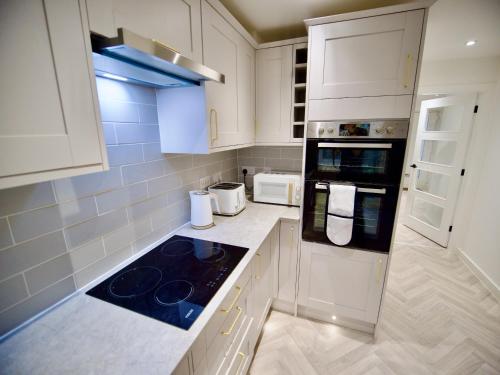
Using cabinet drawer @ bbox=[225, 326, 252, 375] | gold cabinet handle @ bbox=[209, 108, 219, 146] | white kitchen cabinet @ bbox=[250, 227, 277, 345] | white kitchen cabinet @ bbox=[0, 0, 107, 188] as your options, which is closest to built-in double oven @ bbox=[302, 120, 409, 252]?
white kitchen cabinet @ bbox=[250, 227, 277, 345]

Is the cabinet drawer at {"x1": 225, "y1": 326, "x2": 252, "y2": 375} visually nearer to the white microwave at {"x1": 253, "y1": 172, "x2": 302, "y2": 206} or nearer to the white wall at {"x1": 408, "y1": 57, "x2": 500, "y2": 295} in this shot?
the white microwave at {"x1": 253, "y1": 172, "x2": 302, "y2": 206}

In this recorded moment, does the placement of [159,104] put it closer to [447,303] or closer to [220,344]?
[220,344]

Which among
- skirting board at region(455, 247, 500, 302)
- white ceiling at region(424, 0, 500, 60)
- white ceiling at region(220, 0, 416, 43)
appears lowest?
skirting board at region(455, 247, 500, 302)

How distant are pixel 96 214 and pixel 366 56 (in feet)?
5.47

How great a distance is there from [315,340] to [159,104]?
6.59 ft

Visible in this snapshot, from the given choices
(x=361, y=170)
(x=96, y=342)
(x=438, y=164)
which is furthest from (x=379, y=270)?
(x=438, y=164)

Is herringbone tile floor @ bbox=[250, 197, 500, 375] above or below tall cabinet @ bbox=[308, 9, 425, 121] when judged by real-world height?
below

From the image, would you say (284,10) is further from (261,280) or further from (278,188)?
(261,280)

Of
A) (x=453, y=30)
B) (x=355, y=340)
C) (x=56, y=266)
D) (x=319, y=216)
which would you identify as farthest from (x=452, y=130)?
(x=56, y=266)

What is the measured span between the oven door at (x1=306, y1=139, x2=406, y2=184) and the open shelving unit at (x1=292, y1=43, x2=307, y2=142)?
1.15 ft

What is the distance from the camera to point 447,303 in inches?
83.6

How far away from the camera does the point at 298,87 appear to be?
70.7 inches

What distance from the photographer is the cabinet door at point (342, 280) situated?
64.4 inches

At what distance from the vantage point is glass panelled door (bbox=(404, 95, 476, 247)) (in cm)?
276
